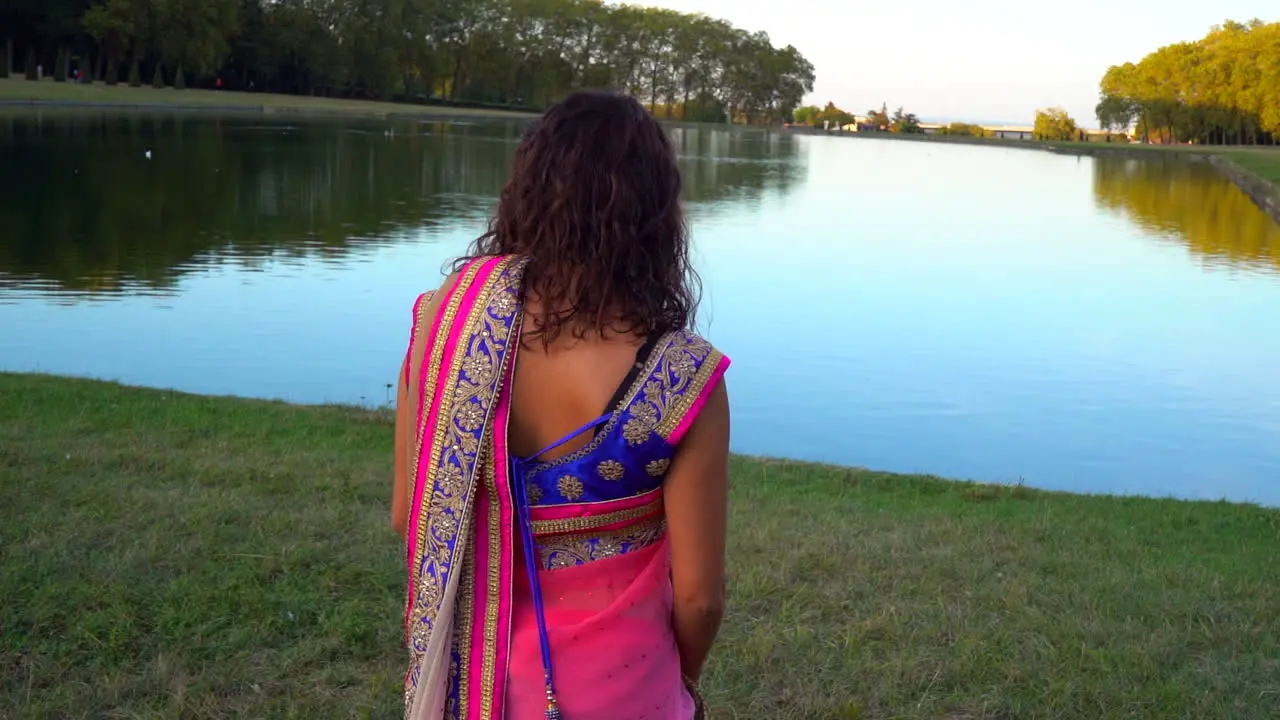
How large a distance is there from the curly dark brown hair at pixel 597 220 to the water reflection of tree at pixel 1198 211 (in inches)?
776

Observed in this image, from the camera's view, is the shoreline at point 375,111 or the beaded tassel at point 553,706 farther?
the shoreline at point 375,111

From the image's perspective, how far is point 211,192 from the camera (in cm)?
2181

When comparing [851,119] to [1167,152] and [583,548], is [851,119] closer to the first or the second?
[1167,152]

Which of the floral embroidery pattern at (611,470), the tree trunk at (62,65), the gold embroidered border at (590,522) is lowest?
the gold embroidered border at (590,522)

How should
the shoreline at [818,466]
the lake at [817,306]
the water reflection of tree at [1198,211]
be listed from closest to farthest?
1. the shoreline at [818,466]
2. the lake at [817,306]
3. the water reflection of tree at [1198,211]

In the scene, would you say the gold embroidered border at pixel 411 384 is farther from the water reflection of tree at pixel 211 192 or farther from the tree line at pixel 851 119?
the tree line at pixel 851 119

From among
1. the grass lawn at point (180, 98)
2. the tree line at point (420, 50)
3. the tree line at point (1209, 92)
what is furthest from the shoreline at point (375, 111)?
the tree line at point (1209, 92)

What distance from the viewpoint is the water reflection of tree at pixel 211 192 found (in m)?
14.8

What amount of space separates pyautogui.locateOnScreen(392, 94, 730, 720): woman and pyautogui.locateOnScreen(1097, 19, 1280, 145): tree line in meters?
79.6

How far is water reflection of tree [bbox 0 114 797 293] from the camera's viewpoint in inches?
584

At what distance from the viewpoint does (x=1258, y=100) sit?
Answer: 75062 millimetres

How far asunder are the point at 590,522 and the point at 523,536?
95mm

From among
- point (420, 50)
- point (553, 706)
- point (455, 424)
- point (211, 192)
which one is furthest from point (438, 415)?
point (420, 50)

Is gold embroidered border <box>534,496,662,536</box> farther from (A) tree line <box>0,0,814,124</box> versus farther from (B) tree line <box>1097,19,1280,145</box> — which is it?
(B) tree line <box>1097,19,1280,145</box>
